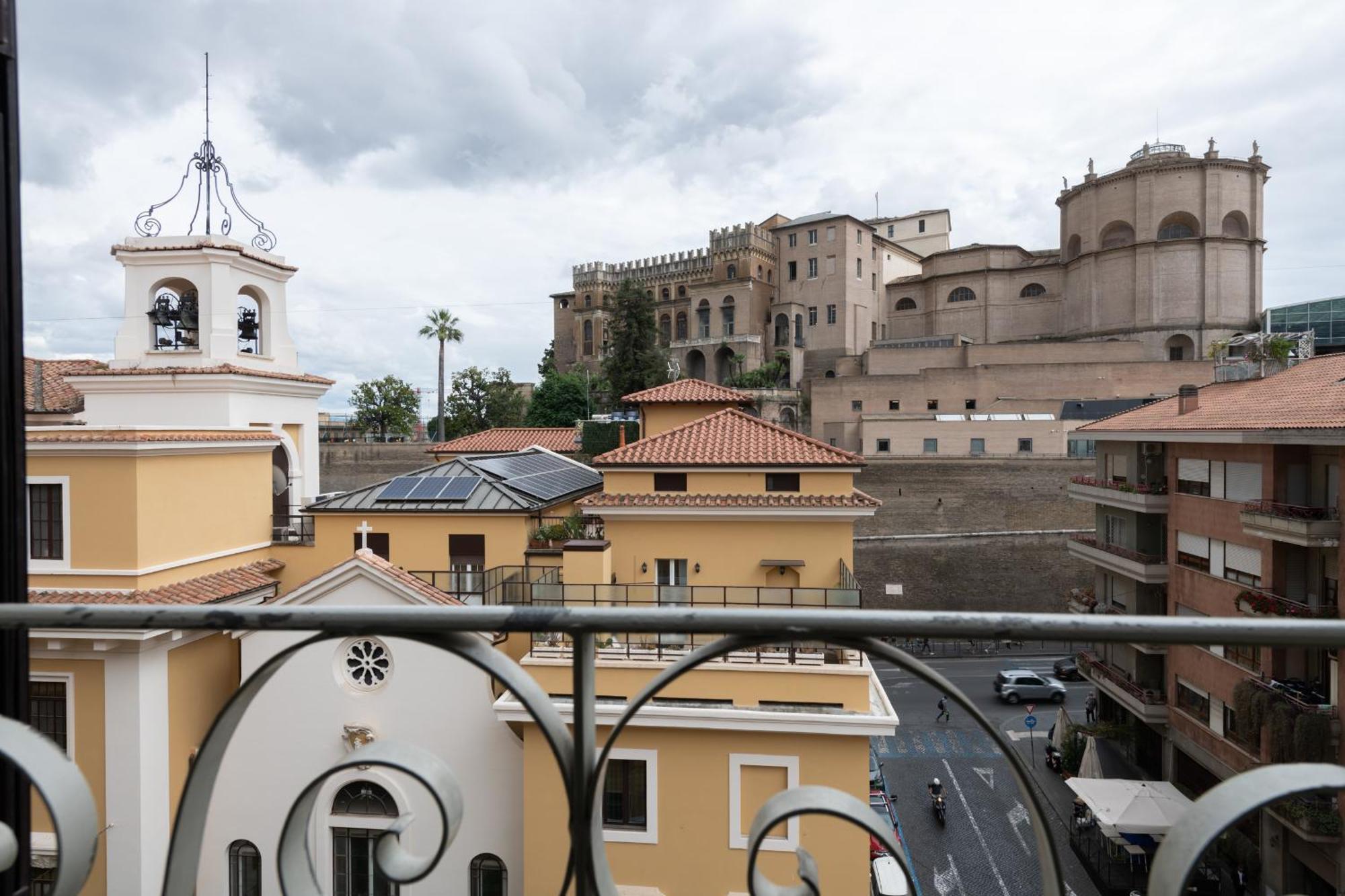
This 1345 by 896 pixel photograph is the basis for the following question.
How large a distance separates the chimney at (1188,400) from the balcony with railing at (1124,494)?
208cm

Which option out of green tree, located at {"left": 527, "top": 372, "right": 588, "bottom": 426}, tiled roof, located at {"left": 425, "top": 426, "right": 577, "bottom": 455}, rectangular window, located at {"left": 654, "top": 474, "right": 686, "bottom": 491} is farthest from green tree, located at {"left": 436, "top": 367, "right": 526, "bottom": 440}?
rectangular window, located at {"left": 654, "top": 474, "right": 686, "bottom": 491}

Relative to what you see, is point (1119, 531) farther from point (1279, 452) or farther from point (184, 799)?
point (184, 799)

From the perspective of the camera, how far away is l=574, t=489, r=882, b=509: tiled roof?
13555 mm

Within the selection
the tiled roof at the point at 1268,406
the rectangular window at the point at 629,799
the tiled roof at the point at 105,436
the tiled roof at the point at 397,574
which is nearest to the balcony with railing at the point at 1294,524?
the tiled roof at the point at 1268,406

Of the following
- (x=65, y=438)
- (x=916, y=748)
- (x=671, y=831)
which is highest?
(x=65, y=438)

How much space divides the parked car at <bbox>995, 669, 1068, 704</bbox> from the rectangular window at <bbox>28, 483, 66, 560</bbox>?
24.5m

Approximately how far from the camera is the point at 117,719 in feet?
33.3

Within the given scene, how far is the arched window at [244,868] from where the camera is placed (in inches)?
421

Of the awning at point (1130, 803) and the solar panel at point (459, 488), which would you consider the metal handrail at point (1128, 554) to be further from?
the solar panel at point (459, 488)

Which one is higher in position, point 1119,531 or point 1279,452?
point 1279,452

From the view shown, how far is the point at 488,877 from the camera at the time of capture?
A: 10.9 meters

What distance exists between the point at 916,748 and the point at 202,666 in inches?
724

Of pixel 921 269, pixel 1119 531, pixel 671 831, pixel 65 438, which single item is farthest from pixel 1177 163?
pixel 65 438

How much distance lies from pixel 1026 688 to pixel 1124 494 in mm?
7883
